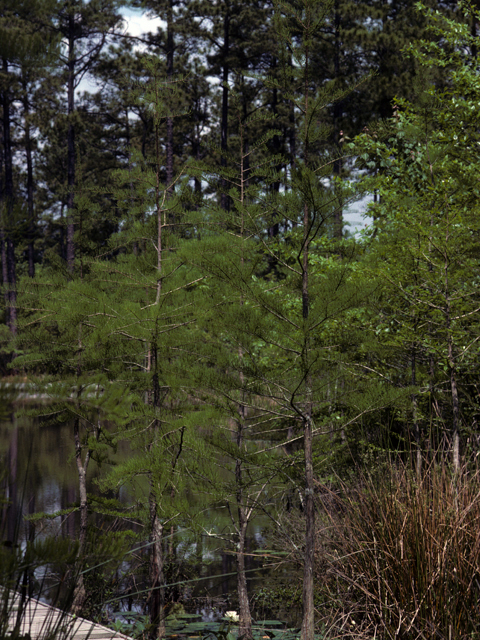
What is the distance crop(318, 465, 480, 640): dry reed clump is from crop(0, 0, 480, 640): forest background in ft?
0.05

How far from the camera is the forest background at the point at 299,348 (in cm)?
336

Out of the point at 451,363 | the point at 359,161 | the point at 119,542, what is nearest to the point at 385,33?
the point at 359,161

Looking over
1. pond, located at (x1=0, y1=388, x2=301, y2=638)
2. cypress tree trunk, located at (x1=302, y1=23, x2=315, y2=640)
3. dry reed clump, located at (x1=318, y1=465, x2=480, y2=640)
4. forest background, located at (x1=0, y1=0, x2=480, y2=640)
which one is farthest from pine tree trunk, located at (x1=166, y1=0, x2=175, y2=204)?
dry reed clump, located at (x1=318, y1=465, x2=480, y2=640)

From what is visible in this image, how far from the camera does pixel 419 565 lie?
10.3 feet

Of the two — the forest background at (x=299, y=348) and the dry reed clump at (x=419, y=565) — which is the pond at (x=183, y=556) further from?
the dry reed clump at (x=419, y=565)

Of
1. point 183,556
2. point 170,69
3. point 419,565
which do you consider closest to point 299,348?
point 419,565

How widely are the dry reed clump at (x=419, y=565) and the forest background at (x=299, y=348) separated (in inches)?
0.6

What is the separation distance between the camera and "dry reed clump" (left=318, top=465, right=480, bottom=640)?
10.1 feet

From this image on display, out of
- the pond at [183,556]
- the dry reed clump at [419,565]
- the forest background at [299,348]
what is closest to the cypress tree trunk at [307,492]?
the forest background at [299,348]

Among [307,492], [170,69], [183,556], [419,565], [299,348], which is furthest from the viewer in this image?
[170,69]

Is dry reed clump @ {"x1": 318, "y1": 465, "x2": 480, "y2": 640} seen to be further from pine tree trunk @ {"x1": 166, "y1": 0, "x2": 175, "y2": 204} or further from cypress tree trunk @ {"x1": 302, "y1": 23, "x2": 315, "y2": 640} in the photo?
pine tree trunk @ {"x1": 166, "y1": 0, "x2": 175, "y2": 204}

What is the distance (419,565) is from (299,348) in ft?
5.61

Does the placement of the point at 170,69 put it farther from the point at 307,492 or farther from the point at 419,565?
the point at 419,565

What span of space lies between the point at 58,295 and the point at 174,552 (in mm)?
3661
